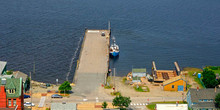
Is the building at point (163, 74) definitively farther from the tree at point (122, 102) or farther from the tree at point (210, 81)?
the tree at point (122, 102)

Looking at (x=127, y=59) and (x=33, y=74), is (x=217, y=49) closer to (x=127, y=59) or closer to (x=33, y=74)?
(x=127, y=59)

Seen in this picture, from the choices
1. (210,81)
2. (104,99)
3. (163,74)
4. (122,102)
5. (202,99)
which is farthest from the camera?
(163,74)

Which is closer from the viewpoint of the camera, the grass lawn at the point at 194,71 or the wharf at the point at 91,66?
the wharf at the point at 91,66

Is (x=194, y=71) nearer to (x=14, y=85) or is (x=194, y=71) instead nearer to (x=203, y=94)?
(x=203, y=94)

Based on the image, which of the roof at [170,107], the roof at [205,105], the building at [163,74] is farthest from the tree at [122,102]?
the building at [163,74]

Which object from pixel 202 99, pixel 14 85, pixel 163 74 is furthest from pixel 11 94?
pixel 163 74

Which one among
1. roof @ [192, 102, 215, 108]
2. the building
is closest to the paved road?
roof @ [192, 102, 215, 108]

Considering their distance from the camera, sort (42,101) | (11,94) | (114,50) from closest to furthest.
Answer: (11,94) → (42,101) → (114,50)
